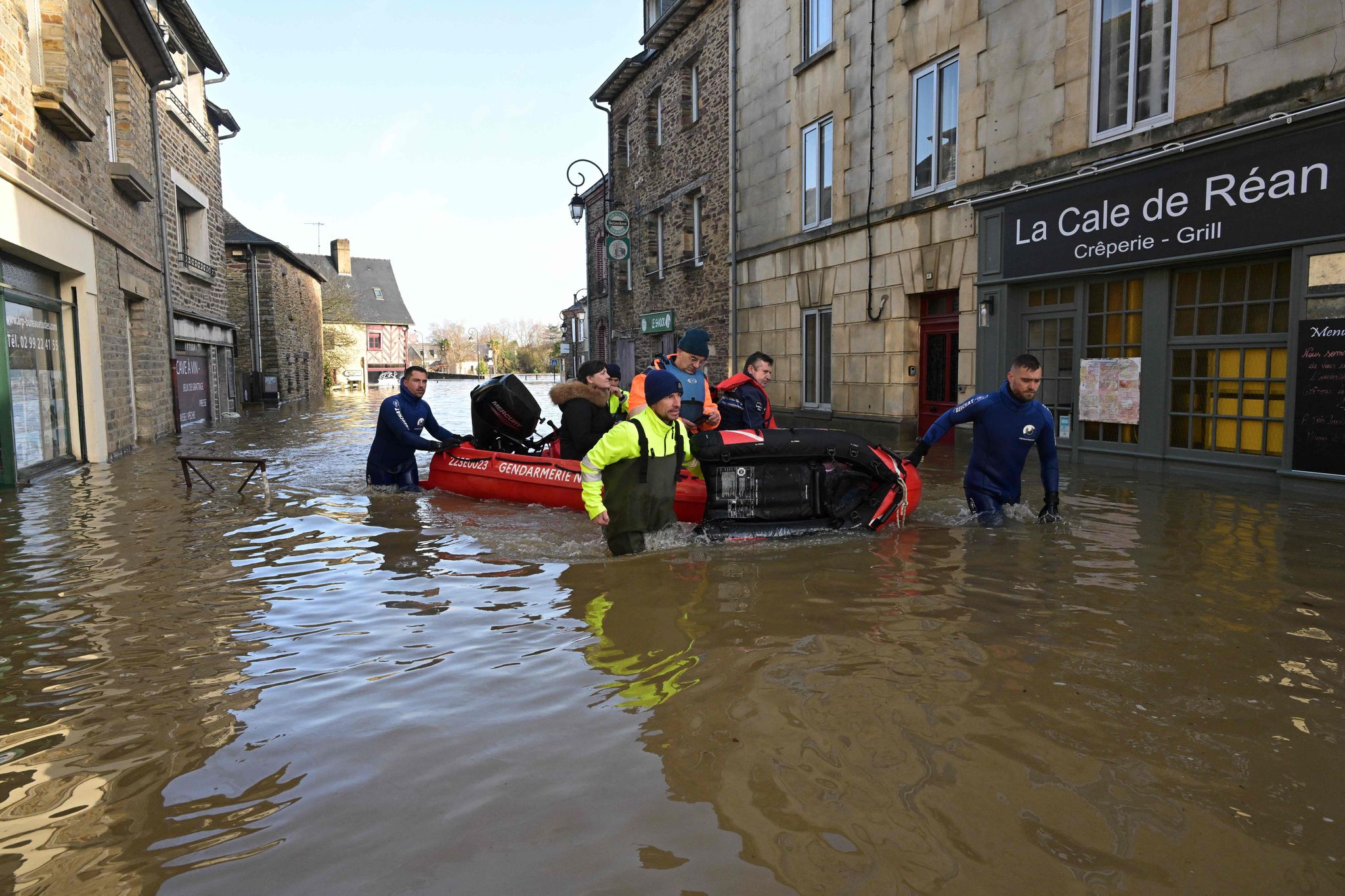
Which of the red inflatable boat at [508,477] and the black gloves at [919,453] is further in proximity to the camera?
the red inflatable boat at [508,477]

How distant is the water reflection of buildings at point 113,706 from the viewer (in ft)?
8.33


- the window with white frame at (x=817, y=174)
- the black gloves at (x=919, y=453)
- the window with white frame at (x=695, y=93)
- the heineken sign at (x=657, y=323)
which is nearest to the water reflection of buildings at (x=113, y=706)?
the black gloves at (x=919, y=453)

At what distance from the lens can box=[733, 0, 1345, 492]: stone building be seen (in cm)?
816

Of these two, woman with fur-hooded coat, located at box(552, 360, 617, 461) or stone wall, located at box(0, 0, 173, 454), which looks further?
stone wall, located at box(0, 0, 173, 454)

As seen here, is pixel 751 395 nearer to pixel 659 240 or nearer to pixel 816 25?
pixel 816 25

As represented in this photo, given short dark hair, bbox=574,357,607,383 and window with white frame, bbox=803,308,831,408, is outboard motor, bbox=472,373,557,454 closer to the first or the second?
short dark hair, bbox=574,357,607,383

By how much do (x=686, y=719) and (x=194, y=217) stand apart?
21.6m

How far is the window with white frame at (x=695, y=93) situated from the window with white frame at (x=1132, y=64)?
1137 centimetres

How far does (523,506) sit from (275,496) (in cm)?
284

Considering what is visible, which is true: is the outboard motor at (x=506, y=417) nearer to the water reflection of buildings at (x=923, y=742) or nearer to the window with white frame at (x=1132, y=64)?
the water reflection of buildings at (x=923, y=742)

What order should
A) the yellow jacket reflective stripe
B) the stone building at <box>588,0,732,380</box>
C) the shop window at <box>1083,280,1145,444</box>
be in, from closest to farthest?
the yellow jacket reflective stripe, the shop window at <box>1083,280,1145,444</box>, the stone building at <box>588,0,732,380</box>

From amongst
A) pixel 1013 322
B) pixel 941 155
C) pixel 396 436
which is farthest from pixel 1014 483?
pixel 941 155

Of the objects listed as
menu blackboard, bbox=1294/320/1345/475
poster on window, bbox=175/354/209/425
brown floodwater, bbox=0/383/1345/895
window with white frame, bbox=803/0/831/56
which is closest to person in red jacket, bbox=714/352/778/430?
brown floodwater, bbox=0/383/1345/895

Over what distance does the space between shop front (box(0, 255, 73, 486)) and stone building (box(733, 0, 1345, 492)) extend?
11270mm
